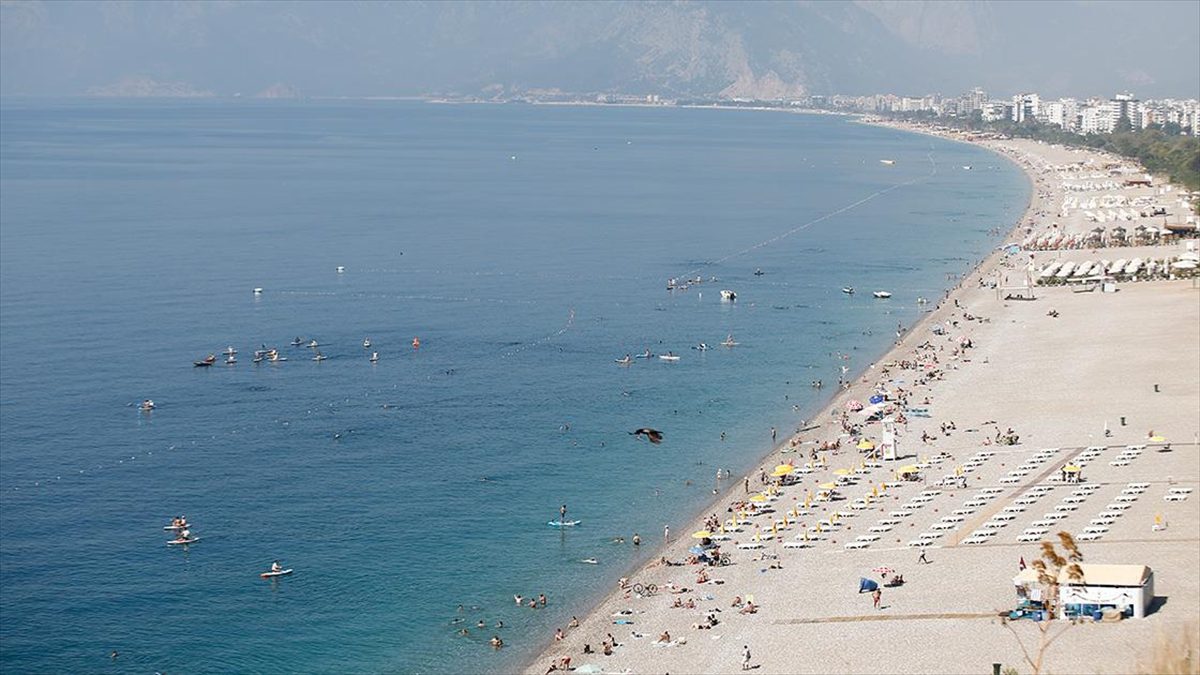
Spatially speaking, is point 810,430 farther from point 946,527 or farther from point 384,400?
point 384,400

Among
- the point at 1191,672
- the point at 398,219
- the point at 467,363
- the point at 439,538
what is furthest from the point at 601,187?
the point at 1191,672

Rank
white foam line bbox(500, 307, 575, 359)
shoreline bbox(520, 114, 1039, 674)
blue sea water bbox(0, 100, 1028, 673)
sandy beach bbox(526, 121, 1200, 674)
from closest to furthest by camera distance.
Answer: sandy beach bbox(526, 121, 1200, 674), shoreline bbox(520, 114, 1039, 674), blue sea water bbox(0, 100, 1028, 673), white foam line bbox(500, 307, 575, 359)

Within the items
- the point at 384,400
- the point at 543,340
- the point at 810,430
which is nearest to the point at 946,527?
the point at 810,430

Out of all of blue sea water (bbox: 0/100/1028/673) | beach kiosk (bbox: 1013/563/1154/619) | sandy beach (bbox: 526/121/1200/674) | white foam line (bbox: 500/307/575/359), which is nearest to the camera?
beach kiosk (bbox: 1013/563/1154/619)

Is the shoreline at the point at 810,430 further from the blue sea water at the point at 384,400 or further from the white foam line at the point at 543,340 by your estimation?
the white foam line at the point at 543,340

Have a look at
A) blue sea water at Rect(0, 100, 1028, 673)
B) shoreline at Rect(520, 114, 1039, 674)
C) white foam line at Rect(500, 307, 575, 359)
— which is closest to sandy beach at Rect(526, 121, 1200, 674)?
shoreline at Rect(520, 114, 1039, 674)

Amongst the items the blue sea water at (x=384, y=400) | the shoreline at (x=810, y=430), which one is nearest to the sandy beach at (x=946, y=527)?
the shoreline at (x=810, y=430)

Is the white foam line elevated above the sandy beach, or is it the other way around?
the white foam line

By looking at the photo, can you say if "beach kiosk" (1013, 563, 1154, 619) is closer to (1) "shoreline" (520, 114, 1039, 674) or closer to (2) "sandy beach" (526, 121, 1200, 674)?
(2) "sandy beach" (526, 121, 1200, 674)
